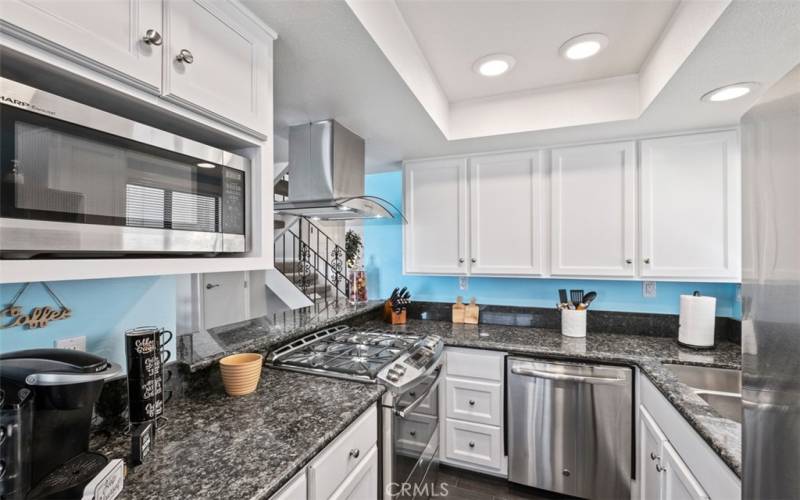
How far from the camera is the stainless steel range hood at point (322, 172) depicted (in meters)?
1.90

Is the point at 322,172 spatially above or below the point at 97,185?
above

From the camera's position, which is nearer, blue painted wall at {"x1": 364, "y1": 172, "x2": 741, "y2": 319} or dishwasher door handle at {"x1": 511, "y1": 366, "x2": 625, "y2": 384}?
dishwasher door handle at {"x1": 511, "y1": 366, "x2": 625, "y2": 384}

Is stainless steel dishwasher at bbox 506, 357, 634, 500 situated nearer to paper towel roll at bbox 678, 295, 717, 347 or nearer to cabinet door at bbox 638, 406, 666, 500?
cabinet door at bbox 638, 406, 666, 500

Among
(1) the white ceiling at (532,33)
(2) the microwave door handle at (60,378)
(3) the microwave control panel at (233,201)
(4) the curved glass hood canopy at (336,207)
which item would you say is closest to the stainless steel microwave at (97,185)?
(3) the microwave control panel at (233,201)

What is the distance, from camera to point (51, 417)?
746 millimetres

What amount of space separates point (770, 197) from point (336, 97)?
63.2 inches

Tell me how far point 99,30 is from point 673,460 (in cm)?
231

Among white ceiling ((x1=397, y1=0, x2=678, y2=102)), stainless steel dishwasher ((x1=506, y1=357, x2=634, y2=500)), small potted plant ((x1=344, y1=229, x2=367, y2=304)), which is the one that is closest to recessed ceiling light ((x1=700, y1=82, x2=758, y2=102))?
white ceiling ((x1=397, y1=0, x2=678, y2=102))

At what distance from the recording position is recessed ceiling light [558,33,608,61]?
159 centimetres

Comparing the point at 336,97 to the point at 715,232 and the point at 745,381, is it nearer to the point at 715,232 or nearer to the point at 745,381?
the point at 745,381

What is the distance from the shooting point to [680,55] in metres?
1.35

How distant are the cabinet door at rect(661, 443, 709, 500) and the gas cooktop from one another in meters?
1.14

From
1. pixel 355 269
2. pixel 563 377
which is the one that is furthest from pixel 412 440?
pixel 355 269

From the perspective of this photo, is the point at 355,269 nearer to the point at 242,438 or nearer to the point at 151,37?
the point at 242,438
